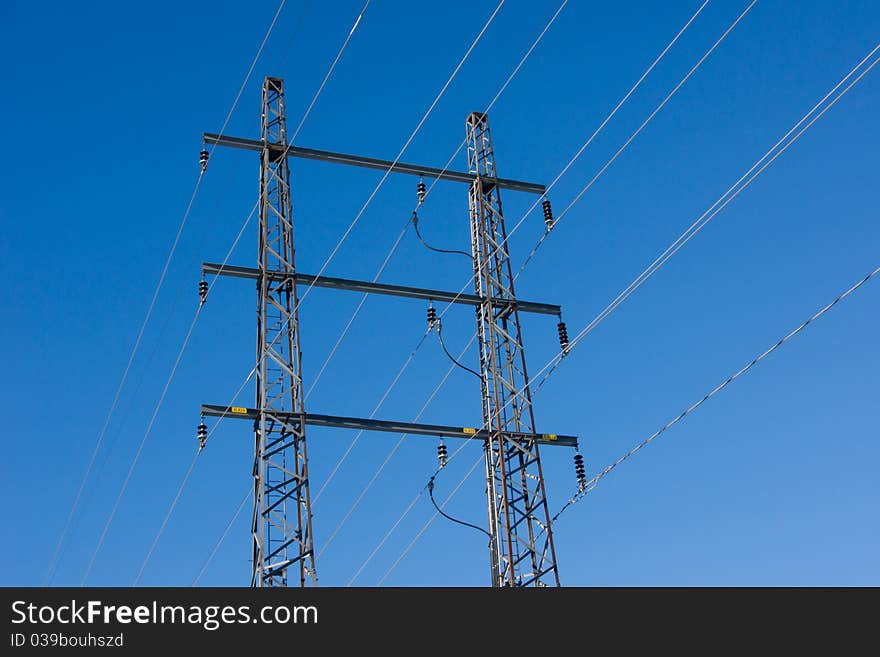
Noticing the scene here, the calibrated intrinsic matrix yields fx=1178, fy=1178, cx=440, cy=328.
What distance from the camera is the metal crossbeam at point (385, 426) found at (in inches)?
891

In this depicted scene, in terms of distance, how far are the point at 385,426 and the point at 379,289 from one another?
3233 mm

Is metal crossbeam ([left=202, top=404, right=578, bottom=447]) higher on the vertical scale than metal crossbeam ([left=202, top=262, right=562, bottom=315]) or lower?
lower

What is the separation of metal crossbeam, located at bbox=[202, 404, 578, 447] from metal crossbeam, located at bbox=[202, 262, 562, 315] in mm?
2888

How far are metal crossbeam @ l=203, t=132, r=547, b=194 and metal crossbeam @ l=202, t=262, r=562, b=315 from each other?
9.58ft

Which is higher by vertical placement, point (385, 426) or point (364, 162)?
point (364, 162)

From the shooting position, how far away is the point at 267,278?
955 inches

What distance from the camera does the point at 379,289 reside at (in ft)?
85.6

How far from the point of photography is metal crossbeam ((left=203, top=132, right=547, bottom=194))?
26047 mm

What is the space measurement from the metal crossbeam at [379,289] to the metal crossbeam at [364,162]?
2.92 m

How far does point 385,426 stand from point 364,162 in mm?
6649

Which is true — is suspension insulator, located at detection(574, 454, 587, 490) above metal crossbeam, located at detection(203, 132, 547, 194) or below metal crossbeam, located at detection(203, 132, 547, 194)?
below

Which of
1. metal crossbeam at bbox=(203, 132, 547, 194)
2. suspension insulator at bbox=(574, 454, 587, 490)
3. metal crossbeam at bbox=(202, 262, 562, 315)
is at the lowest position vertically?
suspension insulator at bbox=(574, 454, 587, 490)
